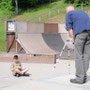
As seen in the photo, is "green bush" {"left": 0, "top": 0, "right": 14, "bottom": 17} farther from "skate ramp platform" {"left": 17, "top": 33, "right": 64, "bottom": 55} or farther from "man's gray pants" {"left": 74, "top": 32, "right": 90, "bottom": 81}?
"man's gray pants" {"left": 74, "top": 32, "right": 90, "bottom": 81}

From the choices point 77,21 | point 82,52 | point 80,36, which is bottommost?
point 82,52

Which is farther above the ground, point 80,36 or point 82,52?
point 80,36

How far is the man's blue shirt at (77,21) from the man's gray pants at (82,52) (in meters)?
0.12

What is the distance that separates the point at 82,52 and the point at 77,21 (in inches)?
26.5

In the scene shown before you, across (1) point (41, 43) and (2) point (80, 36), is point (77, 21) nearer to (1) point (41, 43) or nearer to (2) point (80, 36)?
(2) point (80, 36)

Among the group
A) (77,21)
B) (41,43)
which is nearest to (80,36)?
(77,21)

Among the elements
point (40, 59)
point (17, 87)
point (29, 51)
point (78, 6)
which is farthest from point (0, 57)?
point (78, 6)

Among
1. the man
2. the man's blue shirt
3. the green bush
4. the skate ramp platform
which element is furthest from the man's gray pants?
the green bush

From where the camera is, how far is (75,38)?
20.5ft

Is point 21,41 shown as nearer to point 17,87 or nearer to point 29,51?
point 29,51

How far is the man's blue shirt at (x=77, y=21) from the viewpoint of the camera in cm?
617

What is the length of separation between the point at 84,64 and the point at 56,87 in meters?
0.86

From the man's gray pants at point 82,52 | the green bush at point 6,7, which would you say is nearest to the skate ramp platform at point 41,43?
the man's gray pants at point 82,52

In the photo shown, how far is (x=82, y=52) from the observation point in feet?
20.7
